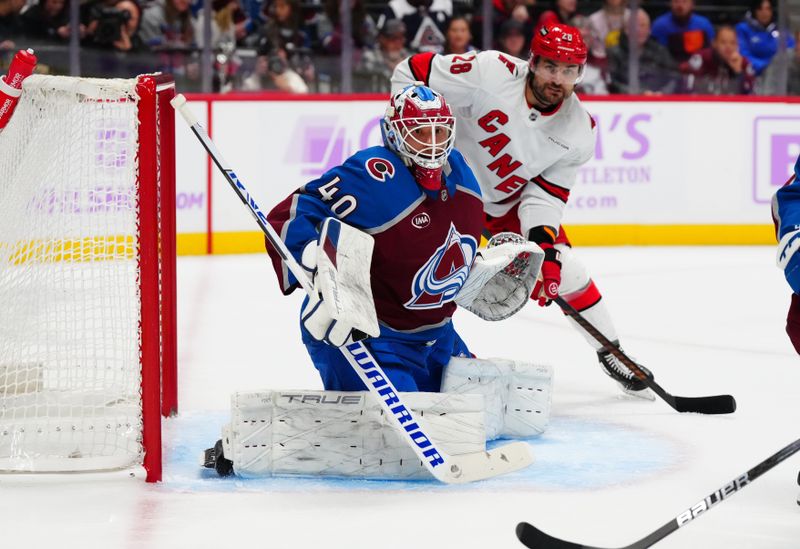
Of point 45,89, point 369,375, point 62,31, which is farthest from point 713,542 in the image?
point 62,31

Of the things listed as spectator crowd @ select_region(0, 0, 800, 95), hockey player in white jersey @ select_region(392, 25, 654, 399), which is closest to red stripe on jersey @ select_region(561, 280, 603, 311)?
hockey player in white jersey @ select_region(392, 25, 654, 399)

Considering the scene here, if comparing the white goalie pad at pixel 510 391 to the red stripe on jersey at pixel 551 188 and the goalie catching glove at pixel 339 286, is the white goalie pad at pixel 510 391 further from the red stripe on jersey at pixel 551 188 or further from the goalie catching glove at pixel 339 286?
the red stripe on jersey at pixel 551 188

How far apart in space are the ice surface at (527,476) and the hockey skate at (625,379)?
0.04 m

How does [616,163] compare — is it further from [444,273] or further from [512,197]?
[444,273]

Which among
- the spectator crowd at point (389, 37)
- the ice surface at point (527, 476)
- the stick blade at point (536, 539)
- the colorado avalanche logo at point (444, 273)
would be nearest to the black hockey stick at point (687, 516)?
the stick blade at point (536, 539)

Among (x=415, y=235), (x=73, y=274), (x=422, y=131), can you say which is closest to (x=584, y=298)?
(x=415, y=235)

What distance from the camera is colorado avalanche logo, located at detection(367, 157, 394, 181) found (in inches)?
108

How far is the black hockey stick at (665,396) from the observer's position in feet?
11.4

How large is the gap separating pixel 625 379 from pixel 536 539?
4.98 ft

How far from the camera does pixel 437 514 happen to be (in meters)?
2.55

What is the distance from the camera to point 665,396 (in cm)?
353

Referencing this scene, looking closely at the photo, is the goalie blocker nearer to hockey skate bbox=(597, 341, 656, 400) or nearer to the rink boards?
hockey skate bbox=(597, 341, 656, 400)

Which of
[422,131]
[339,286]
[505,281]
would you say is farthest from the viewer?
[505,281]

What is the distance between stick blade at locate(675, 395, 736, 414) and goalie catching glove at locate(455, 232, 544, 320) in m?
0.66
